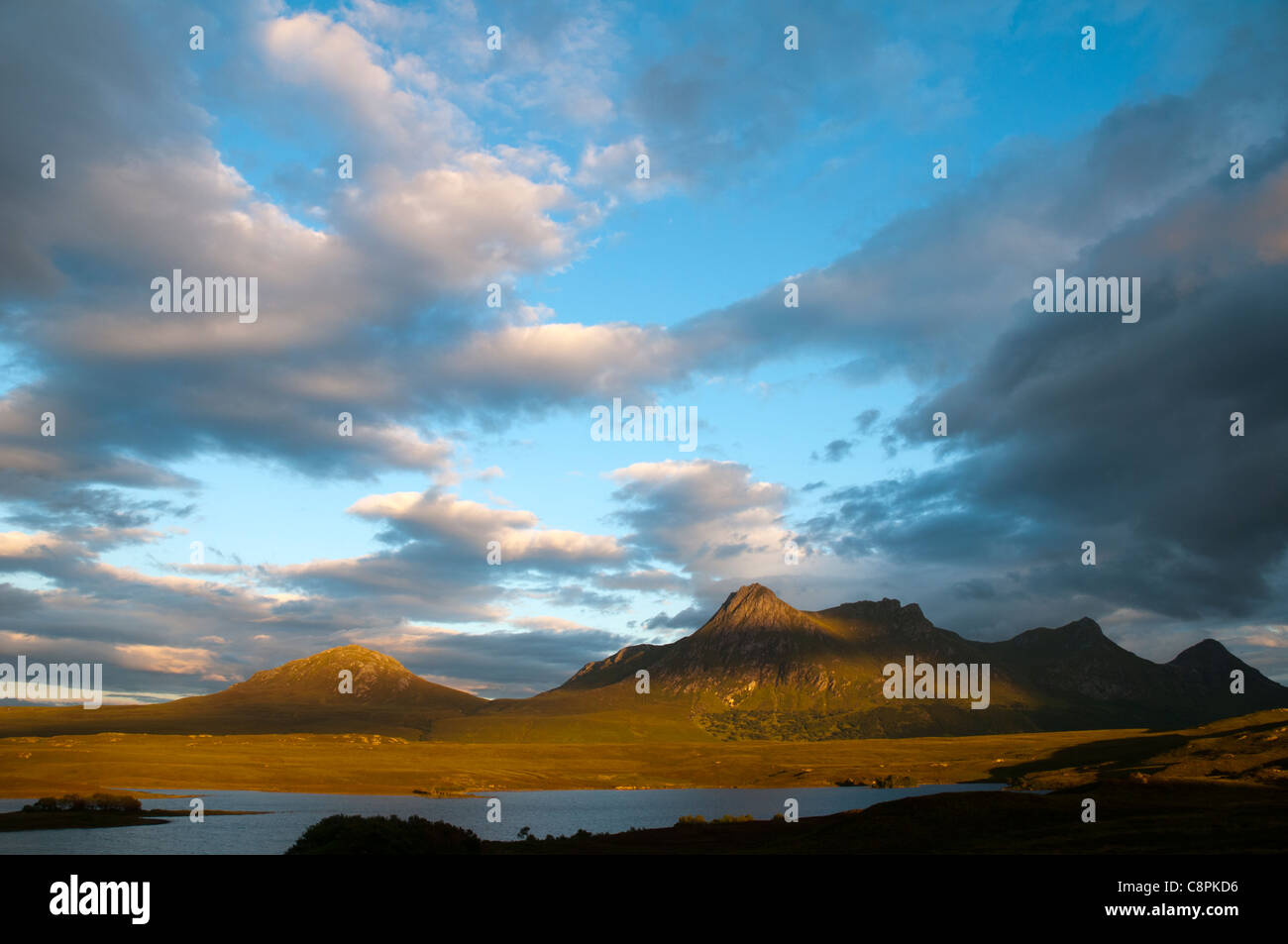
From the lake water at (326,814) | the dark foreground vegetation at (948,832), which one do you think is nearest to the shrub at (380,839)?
the dark foreground vegetation at (948,832)

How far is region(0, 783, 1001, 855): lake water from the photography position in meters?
95.5

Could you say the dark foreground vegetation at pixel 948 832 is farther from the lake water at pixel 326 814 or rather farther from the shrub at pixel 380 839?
the lake water at pixel 326 814

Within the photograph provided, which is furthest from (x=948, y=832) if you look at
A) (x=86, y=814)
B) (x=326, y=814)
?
(x=86, y=814)

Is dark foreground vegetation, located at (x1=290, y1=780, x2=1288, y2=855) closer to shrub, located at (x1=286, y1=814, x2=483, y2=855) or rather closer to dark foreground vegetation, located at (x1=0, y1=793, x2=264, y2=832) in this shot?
shrub, located at (x1=286, y1=814, x2=483, y2=855)

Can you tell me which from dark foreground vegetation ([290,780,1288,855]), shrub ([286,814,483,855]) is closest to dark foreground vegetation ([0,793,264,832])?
shrub ([286,814,483,855])

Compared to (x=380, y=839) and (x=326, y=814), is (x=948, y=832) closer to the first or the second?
(x=380, y=839)

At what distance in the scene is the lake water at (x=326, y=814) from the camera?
313 feet

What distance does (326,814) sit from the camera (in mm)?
141000

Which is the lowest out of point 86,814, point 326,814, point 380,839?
point 326,814

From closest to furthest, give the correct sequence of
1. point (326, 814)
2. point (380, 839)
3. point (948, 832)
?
point (380, 839)
point (948, 832)
point (326, 814)

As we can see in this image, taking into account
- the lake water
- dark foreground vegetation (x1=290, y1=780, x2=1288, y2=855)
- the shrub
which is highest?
the shrub
